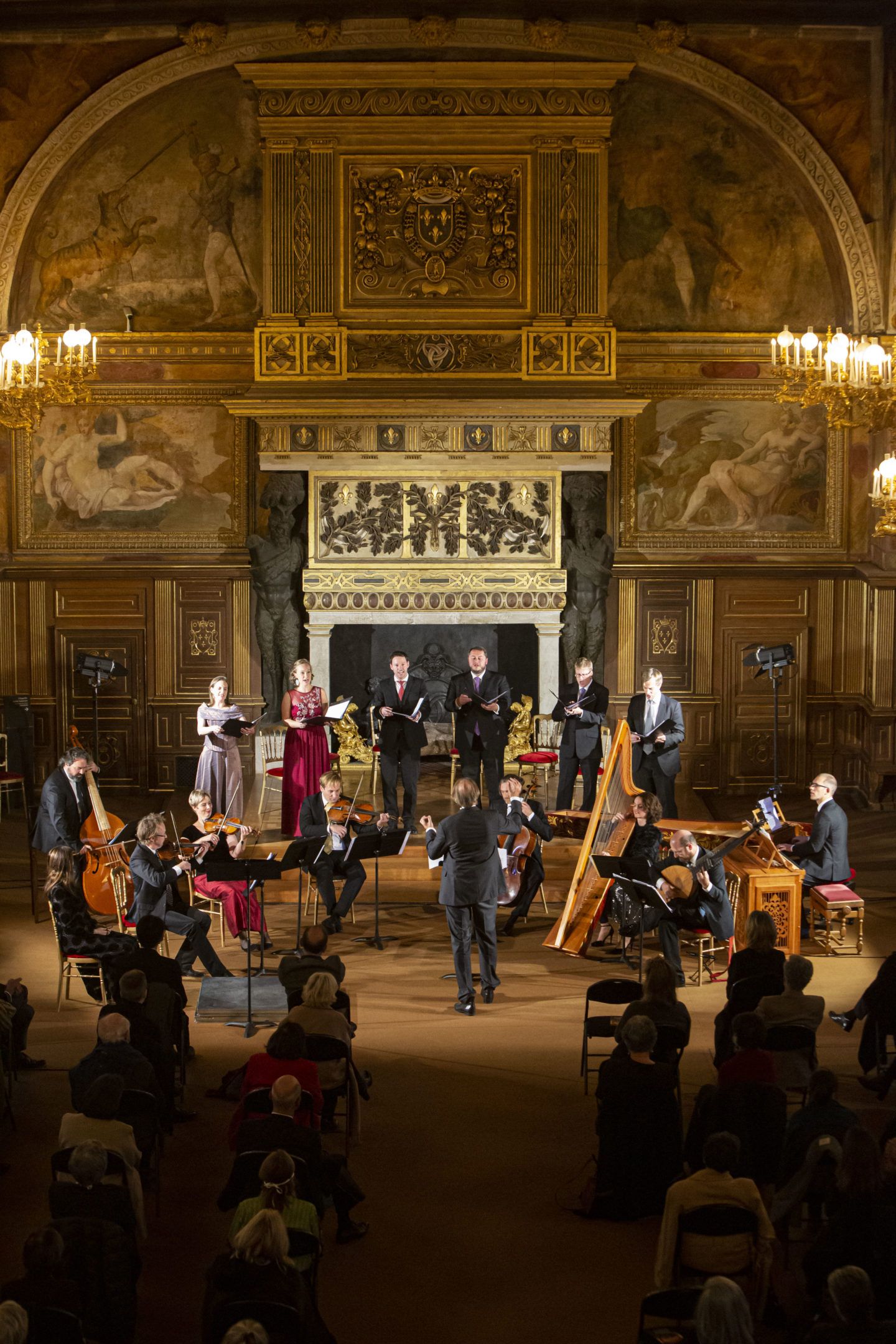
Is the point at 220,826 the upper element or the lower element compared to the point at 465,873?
upper

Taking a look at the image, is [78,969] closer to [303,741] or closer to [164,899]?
[164,899]

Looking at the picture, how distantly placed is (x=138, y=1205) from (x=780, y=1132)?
99.9 inches

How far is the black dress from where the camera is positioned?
30.5 feet

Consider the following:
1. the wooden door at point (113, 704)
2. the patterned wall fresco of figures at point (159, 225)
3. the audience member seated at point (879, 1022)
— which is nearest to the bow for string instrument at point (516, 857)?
the audience member seated at point (879, 1022)

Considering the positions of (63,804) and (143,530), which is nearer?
(63,804)

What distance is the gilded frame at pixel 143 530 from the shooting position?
15.3 m

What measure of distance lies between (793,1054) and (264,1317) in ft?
11.0

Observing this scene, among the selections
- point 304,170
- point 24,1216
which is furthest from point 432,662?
point 24,1216

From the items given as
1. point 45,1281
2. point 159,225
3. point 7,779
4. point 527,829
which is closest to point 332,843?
point 527,829

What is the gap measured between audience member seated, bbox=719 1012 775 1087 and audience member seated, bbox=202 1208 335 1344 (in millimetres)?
2351

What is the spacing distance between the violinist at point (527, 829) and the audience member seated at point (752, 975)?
9.10ft

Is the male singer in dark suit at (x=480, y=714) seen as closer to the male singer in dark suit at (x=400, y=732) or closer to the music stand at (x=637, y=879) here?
the male singer in dark suit at (x=400, y=732)

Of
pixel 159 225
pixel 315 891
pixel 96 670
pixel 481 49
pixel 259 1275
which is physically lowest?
pixel 315 891

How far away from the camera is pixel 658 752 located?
1255 cm
